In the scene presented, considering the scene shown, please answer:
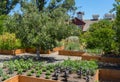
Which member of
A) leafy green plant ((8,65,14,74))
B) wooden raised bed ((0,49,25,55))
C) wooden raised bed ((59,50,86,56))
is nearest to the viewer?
leafy green plant ((8,65,14,74))

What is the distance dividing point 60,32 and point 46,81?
7.82m

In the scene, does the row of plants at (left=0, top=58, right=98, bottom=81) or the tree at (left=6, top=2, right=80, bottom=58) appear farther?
the tree at (left=6, top=2, right=80, bottom=58)

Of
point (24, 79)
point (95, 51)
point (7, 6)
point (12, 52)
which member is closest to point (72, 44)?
point (95, 51)

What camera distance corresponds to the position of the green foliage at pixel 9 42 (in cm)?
2659

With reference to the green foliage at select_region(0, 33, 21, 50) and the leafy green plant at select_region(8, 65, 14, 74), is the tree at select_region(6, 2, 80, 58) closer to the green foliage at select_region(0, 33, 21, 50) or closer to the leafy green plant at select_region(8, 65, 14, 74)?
the green foliage at select_region(0, 33, 21, 50)

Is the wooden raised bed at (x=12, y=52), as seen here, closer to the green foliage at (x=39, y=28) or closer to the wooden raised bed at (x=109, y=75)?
the green foliage at (x=39, y=28)

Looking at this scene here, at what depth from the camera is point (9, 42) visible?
26.8 metres

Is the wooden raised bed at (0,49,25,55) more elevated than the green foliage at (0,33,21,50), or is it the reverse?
the green foliage at (0,33,21,50)

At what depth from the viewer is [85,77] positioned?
50.9 ft

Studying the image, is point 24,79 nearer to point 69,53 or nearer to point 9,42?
point 9,42

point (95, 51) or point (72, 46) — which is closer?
point (95, 51)

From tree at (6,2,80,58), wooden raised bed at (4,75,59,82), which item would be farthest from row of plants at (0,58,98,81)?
tree at (6,2,80,58)

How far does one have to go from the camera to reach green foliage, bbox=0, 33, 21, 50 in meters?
26.6

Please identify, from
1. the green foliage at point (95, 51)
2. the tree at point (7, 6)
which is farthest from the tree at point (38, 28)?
the tree at point (7, 6)
